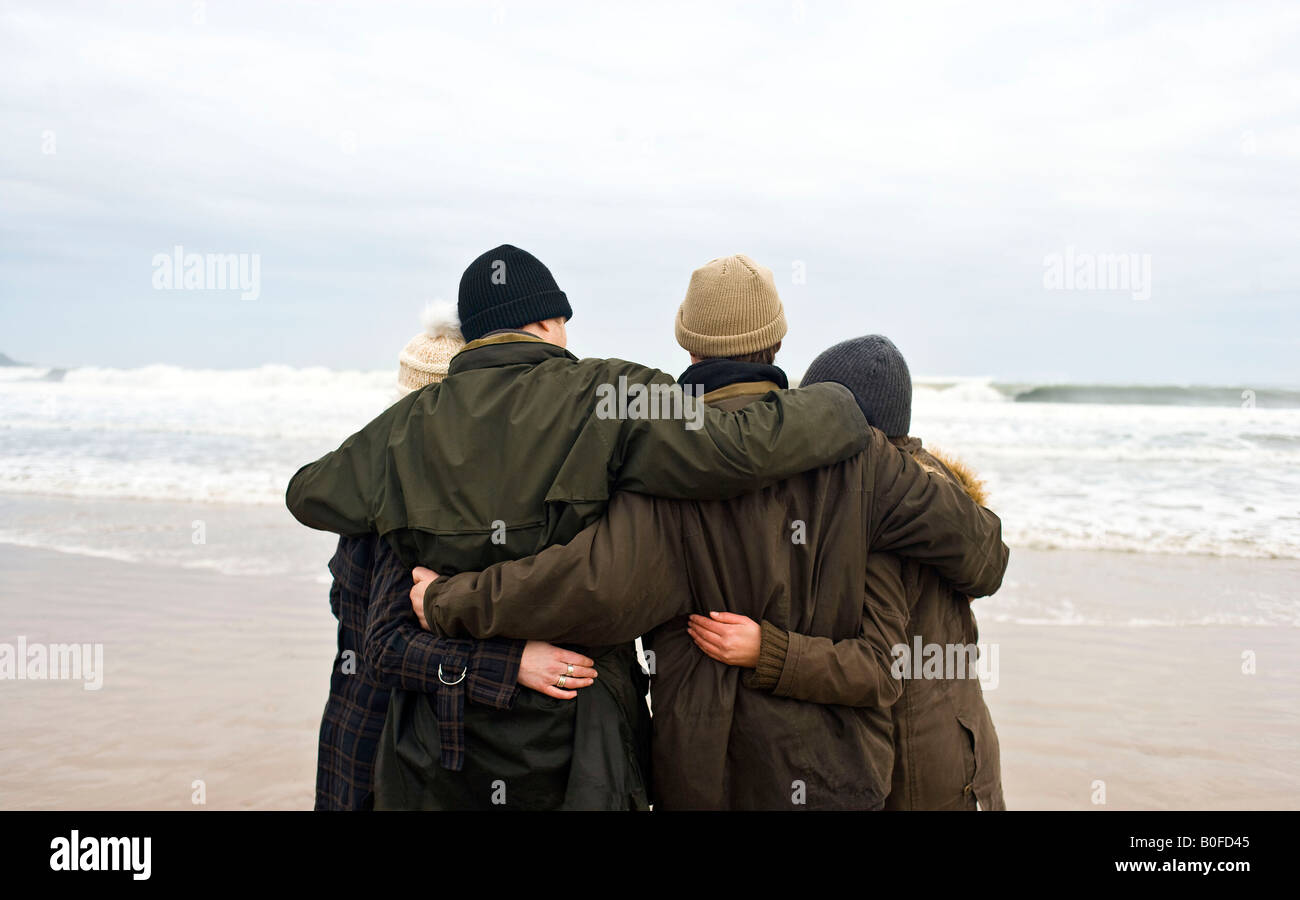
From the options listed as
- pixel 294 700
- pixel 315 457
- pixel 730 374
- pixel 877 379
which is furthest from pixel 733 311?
pixel 315 457

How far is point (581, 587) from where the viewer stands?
187 cm

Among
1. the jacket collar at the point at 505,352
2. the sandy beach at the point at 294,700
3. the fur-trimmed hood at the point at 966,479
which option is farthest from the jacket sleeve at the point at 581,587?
the sandy beach at the point at 294,700

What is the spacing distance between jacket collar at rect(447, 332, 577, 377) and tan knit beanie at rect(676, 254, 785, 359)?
A: 33 cm

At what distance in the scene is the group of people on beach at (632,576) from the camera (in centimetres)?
191

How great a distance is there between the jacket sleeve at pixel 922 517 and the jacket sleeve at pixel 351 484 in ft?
3.46

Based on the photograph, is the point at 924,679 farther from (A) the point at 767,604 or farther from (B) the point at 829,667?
(A) the point at 767,604

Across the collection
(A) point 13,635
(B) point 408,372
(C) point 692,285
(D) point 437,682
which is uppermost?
(C) point 692,285

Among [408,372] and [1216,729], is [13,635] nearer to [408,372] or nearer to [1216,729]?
[408,372]

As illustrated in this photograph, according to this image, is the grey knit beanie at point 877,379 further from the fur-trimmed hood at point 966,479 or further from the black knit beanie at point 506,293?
the black knit beanie at point 506,293

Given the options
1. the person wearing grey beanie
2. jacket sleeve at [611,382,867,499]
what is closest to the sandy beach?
the person wearing grey beanie

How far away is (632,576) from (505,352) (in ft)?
1.85
